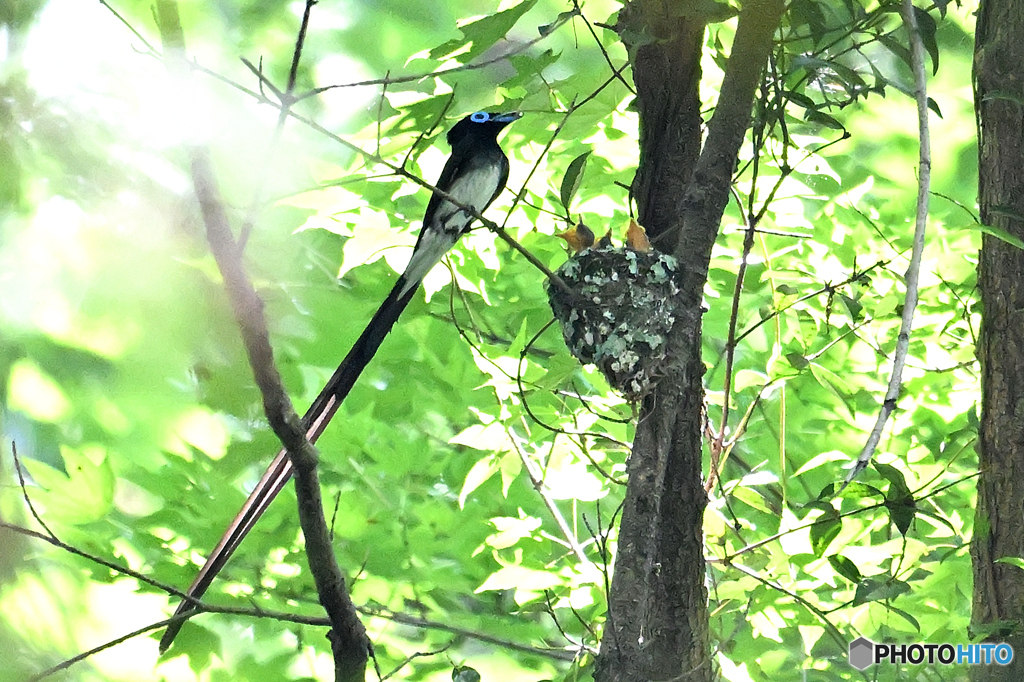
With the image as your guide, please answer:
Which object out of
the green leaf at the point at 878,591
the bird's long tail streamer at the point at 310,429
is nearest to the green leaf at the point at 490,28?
the bird's long tail streamer at the point at 310,429

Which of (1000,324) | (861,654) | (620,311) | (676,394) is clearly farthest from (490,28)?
(861,654)

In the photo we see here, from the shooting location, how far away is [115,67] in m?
0.87

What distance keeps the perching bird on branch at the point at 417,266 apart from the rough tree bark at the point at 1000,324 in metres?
0.65

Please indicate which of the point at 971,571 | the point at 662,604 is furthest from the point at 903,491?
the point at 971,571

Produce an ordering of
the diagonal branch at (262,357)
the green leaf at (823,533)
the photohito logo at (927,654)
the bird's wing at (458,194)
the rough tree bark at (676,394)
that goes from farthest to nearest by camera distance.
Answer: the bird's wing at (458,194), the photohito logo at (927,654), the green leaf at (823,533), the rough tree bark at (676,394), the diagonal branch at (262,357)

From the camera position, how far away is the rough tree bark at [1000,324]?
118cm

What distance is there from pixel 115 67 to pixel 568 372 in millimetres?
566

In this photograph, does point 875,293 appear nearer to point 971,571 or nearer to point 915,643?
point 971,571

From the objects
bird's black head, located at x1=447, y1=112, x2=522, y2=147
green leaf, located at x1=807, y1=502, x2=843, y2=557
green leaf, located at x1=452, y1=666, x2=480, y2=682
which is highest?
bird's black head, located at x1=447, y1=112, x2=522, y2=147

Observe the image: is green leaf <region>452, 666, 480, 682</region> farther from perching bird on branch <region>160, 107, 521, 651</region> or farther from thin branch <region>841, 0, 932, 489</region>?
thin branch <region>841, 0, 932, 489</region>

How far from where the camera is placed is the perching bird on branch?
3.12 feet

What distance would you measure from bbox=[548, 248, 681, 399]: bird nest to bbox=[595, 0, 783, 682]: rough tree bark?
0.02 m

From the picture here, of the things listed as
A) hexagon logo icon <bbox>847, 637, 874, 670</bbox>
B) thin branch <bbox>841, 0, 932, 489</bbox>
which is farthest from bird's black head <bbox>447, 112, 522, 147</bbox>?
hexagon logo icon <bbox>847, 637, 874, 670</bbox>

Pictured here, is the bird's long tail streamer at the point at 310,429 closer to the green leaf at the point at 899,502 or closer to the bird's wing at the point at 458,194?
the bird's wing at the point at 458,194
